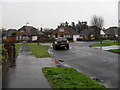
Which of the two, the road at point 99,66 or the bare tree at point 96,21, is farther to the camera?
the bare tree at point 96,21

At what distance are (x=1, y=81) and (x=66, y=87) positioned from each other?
2419mm

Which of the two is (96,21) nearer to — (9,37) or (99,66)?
(9,37)

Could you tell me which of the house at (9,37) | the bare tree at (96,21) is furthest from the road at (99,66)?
the bare tree at (96,21)

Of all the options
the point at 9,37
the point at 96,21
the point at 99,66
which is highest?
the point at 96,21

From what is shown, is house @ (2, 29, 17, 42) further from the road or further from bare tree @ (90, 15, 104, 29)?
the road

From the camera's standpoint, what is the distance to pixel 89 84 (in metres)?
5.86

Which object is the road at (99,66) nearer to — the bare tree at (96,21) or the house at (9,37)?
the house at (9,37)

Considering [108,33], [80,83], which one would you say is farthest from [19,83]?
[108,33]

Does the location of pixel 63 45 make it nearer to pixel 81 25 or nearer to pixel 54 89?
pixel 54 89

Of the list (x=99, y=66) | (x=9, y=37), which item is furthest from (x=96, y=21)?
(x=99, y=66)

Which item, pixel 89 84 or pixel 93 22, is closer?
pixel 89 84

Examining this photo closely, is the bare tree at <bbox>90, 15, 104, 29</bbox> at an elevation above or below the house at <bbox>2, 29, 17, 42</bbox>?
above

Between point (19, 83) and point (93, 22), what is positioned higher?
point (93, 22)

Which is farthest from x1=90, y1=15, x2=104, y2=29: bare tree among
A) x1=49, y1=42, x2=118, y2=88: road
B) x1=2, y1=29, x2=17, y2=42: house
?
x1=49, y1=42, x2=118, y2=88: road
